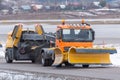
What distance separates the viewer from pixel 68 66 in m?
29.2

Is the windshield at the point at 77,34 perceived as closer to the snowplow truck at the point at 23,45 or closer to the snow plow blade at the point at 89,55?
the snow plow blade at the point at 89,55

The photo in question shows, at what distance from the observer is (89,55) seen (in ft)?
91.7

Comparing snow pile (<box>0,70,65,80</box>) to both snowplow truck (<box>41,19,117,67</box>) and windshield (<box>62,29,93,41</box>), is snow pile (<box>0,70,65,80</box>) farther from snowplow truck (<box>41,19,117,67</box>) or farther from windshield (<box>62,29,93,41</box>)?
windshield (<box>62,29,93,41</box>)

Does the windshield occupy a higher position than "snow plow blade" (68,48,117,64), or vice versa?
the windshield

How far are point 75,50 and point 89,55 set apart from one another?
2.58ft

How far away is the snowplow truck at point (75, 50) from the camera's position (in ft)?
90.9

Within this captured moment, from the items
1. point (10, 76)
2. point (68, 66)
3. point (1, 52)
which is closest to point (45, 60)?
point (68, 66)

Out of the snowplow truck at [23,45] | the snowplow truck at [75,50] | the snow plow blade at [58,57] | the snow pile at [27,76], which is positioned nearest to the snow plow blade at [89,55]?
the snowplow truck at [75,50]

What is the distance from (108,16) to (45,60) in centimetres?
10136

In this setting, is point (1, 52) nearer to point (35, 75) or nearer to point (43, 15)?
point (35, 75)

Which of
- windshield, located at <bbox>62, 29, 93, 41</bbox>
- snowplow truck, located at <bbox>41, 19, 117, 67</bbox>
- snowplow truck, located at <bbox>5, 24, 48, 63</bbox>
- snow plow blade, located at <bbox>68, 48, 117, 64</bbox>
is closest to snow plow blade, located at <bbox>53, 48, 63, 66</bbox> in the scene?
snowplow truck, located at <bbox>41, 19, 117, 67</bbox>

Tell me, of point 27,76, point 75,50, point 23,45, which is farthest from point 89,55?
point 23,45

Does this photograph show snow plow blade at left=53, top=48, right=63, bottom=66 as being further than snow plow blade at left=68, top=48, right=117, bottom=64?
Yes

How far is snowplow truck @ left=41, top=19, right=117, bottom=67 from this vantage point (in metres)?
27.7
